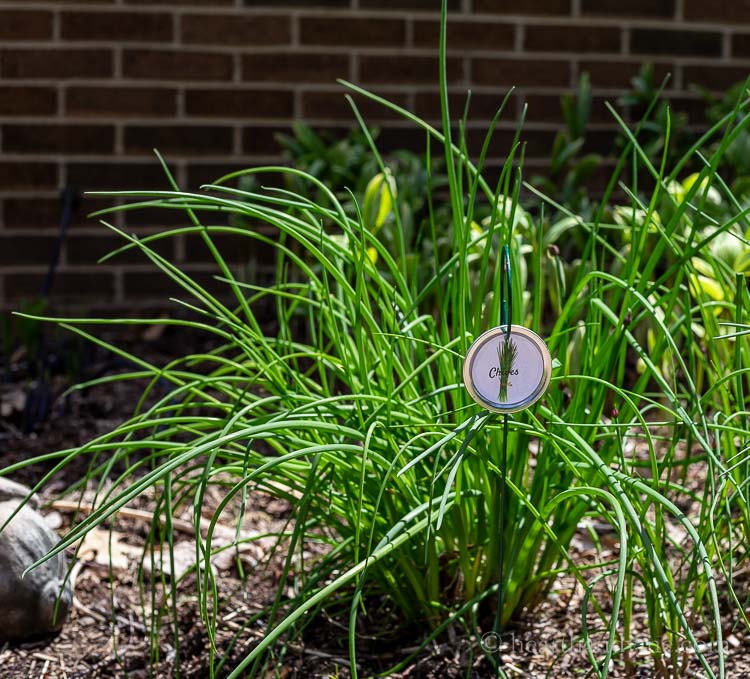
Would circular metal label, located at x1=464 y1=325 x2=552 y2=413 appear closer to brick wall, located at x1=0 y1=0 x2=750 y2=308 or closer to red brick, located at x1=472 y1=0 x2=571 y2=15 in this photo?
brick wall, located at x1=0 y1=0 x2=750 y2=308

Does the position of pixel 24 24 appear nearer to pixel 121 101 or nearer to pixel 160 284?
pixel 121 101

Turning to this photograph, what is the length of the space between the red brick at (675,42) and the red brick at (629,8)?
61 mm


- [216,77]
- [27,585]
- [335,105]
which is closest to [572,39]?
[335,105]

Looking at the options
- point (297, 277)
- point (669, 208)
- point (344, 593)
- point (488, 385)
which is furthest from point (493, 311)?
point (297, 277)

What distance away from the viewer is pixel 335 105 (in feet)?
11.3

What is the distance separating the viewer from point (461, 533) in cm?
153

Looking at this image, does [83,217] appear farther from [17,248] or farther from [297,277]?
[297,277]

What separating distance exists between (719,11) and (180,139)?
6.67 ft

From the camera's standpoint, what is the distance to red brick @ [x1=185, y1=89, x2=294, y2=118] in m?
3.42

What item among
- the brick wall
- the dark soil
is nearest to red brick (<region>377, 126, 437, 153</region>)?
the brick wall

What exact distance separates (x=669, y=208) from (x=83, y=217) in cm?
204

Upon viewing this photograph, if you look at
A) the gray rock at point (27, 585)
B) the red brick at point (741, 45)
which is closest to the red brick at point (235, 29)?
the red brick at point (741, 45)

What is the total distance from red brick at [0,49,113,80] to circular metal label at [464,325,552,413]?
8.67 feet

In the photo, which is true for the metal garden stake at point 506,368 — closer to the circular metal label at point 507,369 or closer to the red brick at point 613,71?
the circular metal label at point 507,369
